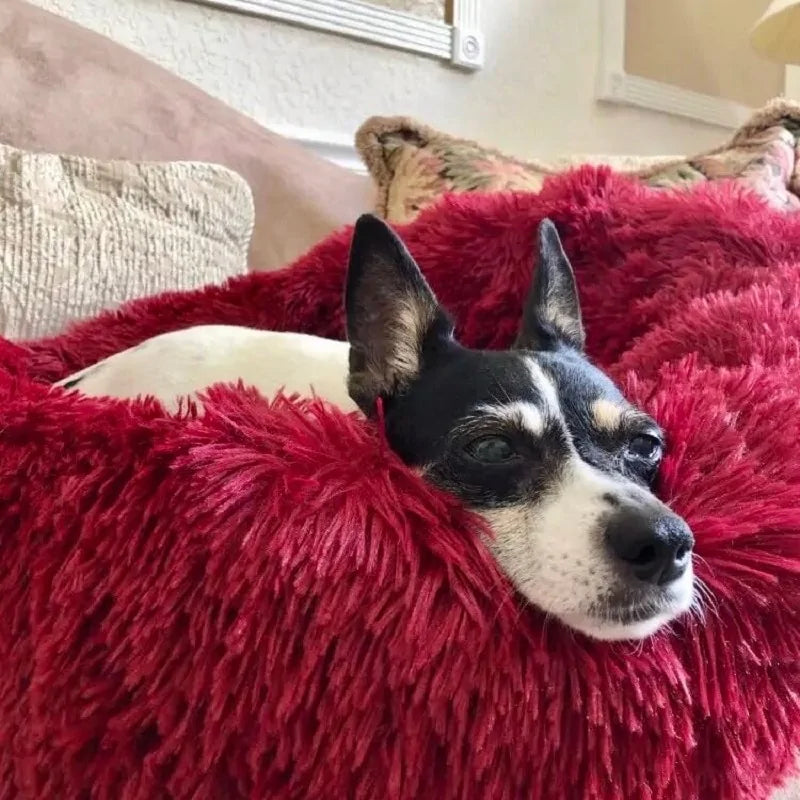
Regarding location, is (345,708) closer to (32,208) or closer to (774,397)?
(774,397)

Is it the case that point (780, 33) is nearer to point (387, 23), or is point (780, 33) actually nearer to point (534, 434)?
point (387, 23)

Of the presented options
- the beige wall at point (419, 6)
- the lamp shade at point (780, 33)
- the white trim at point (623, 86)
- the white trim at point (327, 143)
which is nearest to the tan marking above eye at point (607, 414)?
the white trim at point (327, 143)

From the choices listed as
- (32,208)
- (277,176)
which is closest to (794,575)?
(32,208)

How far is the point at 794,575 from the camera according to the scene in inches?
24.0

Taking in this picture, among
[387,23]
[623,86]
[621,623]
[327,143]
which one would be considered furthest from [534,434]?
[623,86]

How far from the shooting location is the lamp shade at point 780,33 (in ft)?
8.02

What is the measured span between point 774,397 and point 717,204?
0.60m

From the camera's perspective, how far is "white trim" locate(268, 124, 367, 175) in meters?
2.22

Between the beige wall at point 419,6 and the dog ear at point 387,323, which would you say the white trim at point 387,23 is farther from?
the dog ear at point 387,323

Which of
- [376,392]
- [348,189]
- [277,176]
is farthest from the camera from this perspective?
[348,189]

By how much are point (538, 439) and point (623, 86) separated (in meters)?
2.56

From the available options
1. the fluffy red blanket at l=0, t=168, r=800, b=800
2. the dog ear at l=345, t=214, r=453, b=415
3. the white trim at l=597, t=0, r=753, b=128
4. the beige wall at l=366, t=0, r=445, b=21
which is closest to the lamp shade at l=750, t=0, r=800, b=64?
the white trim at l=597, t=0, r=753, b=128

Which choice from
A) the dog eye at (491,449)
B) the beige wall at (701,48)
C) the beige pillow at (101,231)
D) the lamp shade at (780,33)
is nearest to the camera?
the dog eye at (491,449)

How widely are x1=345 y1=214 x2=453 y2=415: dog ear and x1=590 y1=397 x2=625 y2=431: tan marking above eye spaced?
20cm
